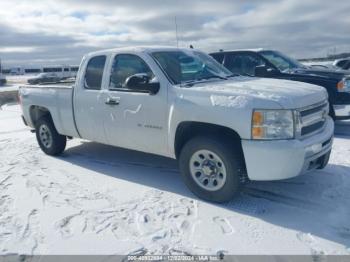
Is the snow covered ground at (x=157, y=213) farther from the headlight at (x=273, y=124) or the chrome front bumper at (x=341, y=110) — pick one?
the chrome front bumper at (x=341, y=110)

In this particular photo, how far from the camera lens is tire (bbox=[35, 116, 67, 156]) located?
670 centimetres

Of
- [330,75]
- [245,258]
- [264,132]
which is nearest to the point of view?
[245,258]

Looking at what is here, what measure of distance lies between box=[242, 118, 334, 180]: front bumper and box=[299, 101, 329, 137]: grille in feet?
0.44

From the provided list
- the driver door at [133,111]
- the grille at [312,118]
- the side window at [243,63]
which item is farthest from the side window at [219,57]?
the grille at [312,118]

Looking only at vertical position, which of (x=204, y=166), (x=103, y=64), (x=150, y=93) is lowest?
(x=204, y=166)

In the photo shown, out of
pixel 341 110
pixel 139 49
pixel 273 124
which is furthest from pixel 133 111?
pixel 341 110

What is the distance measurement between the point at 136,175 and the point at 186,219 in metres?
1.72

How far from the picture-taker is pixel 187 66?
16.9 feet

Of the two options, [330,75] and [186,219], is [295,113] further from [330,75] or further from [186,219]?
[330,75]

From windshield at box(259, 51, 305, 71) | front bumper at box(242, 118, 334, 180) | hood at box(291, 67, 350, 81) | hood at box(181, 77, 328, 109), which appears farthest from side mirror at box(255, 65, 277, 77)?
front bumper at box(242, 118, 334, 180)

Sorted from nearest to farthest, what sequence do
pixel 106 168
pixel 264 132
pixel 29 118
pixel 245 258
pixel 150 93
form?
pixel 245 258 < pixel 264 132 < pixel 150 93 < pixel 106 168 < pixel 29 118

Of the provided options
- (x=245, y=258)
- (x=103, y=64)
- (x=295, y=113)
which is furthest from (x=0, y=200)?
(x=295, y=113)

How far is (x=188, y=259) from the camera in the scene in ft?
10.5

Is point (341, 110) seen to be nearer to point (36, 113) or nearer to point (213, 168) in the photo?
point (213, 168)
